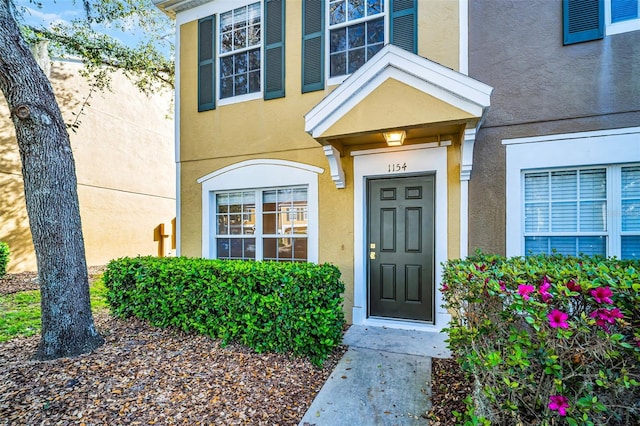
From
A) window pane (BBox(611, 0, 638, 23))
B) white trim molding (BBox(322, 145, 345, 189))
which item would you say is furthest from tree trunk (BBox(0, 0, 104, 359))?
window pane (BBox(611, 0, 638, 23))

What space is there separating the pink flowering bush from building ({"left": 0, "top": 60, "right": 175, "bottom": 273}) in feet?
34.8

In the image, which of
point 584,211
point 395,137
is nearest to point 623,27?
point 584,211

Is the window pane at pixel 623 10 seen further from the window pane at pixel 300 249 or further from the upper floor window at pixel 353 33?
the window pane at pixel 300 249

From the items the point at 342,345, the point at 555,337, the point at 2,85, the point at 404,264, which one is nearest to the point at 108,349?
the point at 342,345

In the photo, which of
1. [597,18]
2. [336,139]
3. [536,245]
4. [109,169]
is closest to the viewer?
[597,18]

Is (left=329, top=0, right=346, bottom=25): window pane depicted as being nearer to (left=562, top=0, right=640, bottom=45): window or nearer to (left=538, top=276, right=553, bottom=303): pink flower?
(left=562, top=0, right=640, bottom=45): window

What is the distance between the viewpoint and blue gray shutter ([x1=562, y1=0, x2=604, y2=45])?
12.7ft

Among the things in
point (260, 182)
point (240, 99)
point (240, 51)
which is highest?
point (240, 51)

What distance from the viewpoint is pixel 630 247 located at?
3756 millimetres

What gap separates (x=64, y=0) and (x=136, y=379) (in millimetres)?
8384

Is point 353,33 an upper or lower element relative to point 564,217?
upper

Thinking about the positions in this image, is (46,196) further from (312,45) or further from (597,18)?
(597,18)

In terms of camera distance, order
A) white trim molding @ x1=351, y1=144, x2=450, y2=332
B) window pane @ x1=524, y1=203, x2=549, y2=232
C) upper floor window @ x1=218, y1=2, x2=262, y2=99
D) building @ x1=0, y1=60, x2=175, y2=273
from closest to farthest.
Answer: window pane @ x1=524, y1=203, x2=549, y2=232, white trim molding @ x1=351, y1=144, x2=450, y2=332, upper floor window @ x1=218, y1=2, x2=262, y2=99, building @ x1=0, y1=60, x2=175, y2=273

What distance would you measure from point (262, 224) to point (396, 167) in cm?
257
